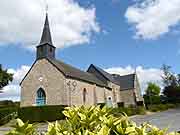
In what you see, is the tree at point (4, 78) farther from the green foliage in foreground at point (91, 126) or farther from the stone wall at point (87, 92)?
the green foliage in foreground at point (91, 126)

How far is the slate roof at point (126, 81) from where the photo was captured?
54.6 meters

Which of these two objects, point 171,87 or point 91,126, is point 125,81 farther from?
point 91,126

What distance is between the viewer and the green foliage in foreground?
1951mm

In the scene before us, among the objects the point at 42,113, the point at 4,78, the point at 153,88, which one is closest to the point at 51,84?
the point at 42,113

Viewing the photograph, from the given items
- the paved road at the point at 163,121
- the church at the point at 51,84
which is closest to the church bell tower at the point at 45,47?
the church at the point at 51,84

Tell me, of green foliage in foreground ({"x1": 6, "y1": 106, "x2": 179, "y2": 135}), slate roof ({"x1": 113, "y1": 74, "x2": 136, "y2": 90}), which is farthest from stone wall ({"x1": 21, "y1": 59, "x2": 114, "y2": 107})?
green foliage in foreground ({"x1": 6, "y1": 106, "x2": 179, "y2": 135})

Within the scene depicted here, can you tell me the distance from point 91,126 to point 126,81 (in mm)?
55021

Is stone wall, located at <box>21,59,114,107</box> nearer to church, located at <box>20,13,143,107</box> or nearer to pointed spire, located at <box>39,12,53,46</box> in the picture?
church, located at <box>20,13,143,107</box>

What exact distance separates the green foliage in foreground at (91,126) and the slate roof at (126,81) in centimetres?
5239

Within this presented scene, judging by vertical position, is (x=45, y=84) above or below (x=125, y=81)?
below

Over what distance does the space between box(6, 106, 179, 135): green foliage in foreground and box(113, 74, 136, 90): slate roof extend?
52.4 m

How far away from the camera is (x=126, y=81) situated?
2231 inches

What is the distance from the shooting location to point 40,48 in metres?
36.3

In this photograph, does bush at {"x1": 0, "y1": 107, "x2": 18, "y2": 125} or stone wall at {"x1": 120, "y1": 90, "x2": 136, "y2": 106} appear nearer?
bush at {"x1": 0, "y1": 107, "x2": 18, "y2": 125}
